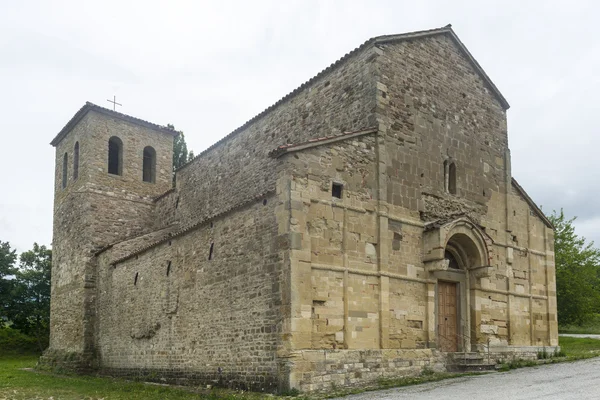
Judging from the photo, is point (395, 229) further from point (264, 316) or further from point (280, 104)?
point (280, 104)

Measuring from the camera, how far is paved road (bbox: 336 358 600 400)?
11.4 metres

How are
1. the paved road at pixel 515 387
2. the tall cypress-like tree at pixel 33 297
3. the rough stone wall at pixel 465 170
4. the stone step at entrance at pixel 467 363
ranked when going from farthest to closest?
the tall cypress-like tree at pixel 33 297 < the rough stone wall at pixel 465 170 < the stone step at entrance at pixel 467 363 < the paved road at pixel 515 387

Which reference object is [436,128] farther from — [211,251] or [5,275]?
[5,275]

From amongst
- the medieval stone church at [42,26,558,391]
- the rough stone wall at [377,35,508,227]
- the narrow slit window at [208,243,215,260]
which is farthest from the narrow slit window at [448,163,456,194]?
the narrow slit window at [208,243,215,260]

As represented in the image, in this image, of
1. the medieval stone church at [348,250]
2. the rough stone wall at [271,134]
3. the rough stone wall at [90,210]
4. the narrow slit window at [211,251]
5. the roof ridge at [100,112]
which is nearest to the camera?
the medieval stone church at [348,250]

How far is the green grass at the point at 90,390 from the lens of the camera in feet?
48.1

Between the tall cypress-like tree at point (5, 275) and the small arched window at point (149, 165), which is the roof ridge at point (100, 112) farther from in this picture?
the tall cypress-like tree at point (5, 275)

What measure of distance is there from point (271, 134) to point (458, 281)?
7269 mm

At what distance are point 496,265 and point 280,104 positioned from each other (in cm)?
823

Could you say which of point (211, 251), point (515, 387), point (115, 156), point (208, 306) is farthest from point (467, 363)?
point (115, 156)

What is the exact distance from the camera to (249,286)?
50.0 feet

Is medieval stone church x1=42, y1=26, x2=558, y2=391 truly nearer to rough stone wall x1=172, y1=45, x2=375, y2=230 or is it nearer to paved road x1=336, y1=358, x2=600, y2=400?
rough stone wall x1=172, y1=45, x2=375, y2=230

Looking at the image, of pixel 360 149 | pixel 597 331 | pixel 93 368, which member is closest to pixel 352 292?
pixel 360 149

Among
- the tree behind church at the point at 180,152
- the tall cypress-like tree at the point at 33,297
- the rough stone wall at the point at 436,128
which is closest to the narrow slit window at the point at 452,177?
the rough stone wall at the point at 436,128
